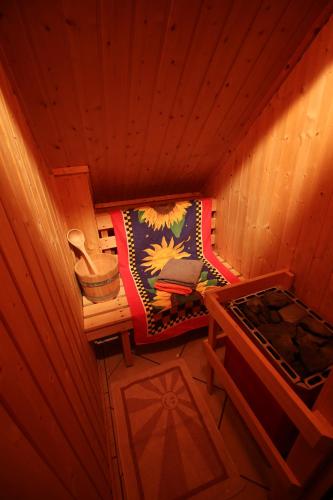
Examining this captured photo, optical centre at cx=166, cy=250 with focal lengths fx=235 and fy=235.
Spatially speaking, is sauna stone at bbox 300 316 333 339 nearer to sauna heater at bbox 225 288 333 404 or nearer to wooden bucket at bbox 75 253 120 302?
sauna heater at bbox 225 288 333 404

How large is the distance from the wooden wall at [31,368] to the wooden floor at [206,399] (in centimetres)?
53

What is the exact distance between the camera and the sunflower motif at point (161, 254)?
6.56ft

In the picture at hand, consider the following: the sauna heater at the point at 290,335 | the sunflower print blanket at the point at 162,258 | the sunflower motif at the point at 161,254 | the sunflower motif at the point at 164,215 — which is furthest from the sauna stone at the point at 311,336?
the sunflower motif at the point at 164,215

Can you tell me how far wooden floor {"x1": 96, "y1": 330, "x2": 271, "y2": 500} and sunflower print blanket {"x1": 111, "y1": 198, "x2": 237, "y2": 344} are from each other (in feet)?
0.80

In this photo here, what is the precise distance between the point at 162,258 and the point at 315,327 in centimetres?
126

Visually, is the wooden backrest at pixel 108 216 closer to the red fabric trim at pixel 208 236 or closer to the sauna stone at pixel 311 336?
the red fabric trim at pixel 208 236

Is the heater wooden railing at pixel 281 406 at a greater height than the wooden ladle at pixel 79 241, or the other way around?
the wooden ladle at pixel 79 241

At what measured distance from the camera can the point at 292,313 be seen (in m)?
1.17

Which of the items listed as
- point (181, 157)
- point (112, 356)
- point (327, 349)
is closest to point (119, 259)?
point (112, 356)

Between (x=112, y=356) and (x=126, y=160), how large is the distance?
1451mm

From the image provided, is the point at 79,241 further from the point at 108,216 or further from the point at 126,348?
the point at 126,348

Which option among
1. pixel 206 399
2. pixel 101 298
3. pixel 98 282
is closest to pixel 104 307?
pixel 101 298

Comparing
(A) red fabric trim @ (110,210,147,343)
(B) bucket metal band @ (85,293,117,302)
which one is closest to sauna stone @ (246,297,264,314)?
(A) red fabric trim @ (110,210,147,343)

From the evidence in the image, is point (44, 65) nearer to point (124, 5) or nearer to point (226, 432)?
point (124, 5)
